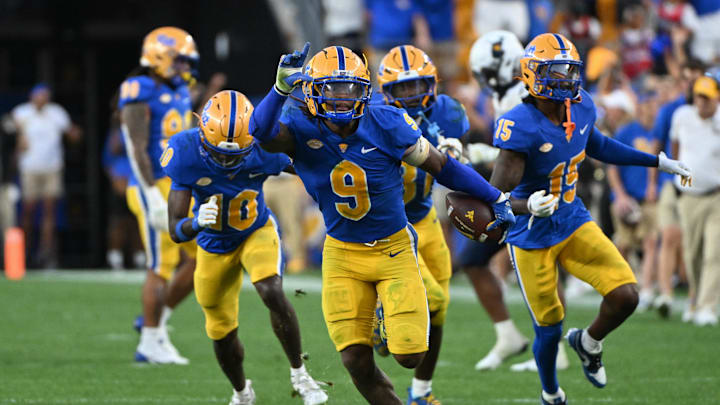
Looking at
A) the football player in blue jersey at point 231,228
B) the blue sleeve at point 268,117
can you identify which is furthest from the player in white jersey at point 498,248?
the blue sleeve at point 268,117

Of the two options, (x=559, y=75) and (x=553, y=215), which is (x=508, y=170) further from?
(x=559, y=75)

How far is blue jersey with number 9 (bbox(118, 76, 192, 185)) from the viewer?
25.5 ft

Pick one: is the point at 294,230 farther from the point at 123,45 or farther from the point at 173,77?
the point at 173,77

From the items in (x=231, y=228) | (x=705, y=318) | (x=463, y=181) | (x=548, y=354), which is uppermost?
(x=463, y=181)

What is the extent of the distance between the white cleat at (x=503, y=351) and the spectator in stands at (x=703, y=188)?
2.63 metres

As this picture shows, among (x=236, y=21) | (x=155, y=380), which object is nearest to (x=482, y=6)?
(x=236, y=21)

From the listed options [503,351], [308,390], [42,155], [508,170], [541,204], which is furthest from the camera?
[42,155]

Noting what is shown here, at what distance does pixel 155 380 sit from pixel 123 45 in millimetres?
10218

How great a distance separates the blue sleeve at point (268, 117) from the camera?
15.9 feet

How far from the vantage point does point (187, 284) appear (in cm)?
791

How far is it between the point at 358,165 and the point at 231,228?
1.32 metres

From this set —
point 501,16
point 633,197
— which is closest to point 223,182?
point 633,197

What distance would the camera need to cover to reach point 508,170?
564 centimetres

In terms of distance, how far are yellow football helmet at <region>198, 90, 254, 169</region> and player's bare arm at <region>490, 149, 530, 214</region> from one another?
1.24 m
